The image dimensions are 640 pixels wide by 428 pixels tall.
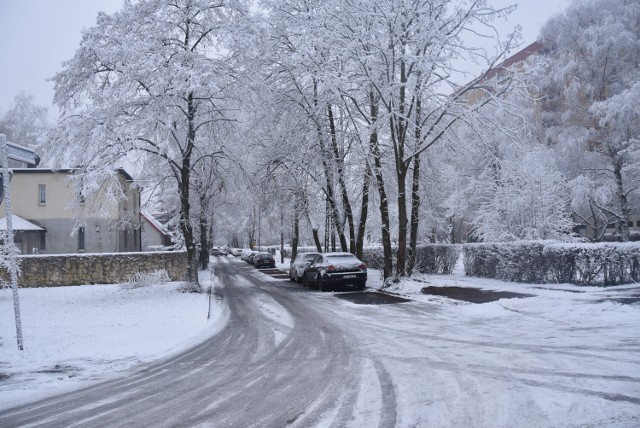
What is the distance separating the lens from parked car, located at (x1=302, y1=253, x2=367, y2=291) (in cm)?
1962

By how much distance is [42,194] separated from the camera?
3341 cm

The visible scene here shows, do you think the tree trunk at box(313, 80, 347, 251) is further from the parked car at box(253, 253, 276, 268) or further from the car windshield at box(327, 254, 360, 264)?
the parked car at box(253, 253, 276, 268)

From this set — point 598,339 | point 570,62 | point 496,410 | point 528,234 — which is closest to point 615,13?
point 570,62

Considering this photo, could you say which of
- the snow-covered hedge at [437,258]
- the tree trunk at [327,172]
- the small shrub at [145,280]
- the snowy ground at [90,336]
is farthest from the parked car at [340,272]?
the small shrub at [145,280]

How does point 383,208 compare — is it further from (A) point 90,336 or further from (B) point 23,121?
(B) point 23,121

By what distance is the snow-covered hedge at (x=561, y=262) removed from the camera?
14.2 meters

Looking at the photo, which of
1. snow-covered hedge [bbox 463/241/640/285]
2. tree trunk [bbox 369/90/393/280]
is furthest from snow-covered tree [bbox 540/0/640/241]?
tree trunk [bbox 369/90/393/280]

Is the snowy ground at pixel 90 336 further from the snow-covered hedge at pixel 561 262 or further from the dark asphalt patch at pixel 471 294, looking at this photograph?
the snow-covered hedge at pixel 561 262

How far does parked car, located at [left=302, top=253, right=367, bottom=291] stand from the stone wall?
29.9ft

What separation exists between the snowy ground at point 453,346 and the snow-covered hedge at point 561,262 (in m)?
1.04

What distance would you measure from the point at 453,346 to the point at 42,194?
33.1 m

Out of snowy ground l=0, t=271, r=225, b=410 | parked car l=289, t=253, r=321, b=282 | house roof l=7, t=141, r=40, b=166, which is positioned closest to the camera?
snowy ground l=0, t=271, r=225, b=410

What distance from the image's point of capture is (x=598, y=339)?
7.86 m

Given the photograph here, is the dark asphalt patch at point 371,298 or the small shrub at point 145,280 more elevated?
the small shrub at point 145,280
